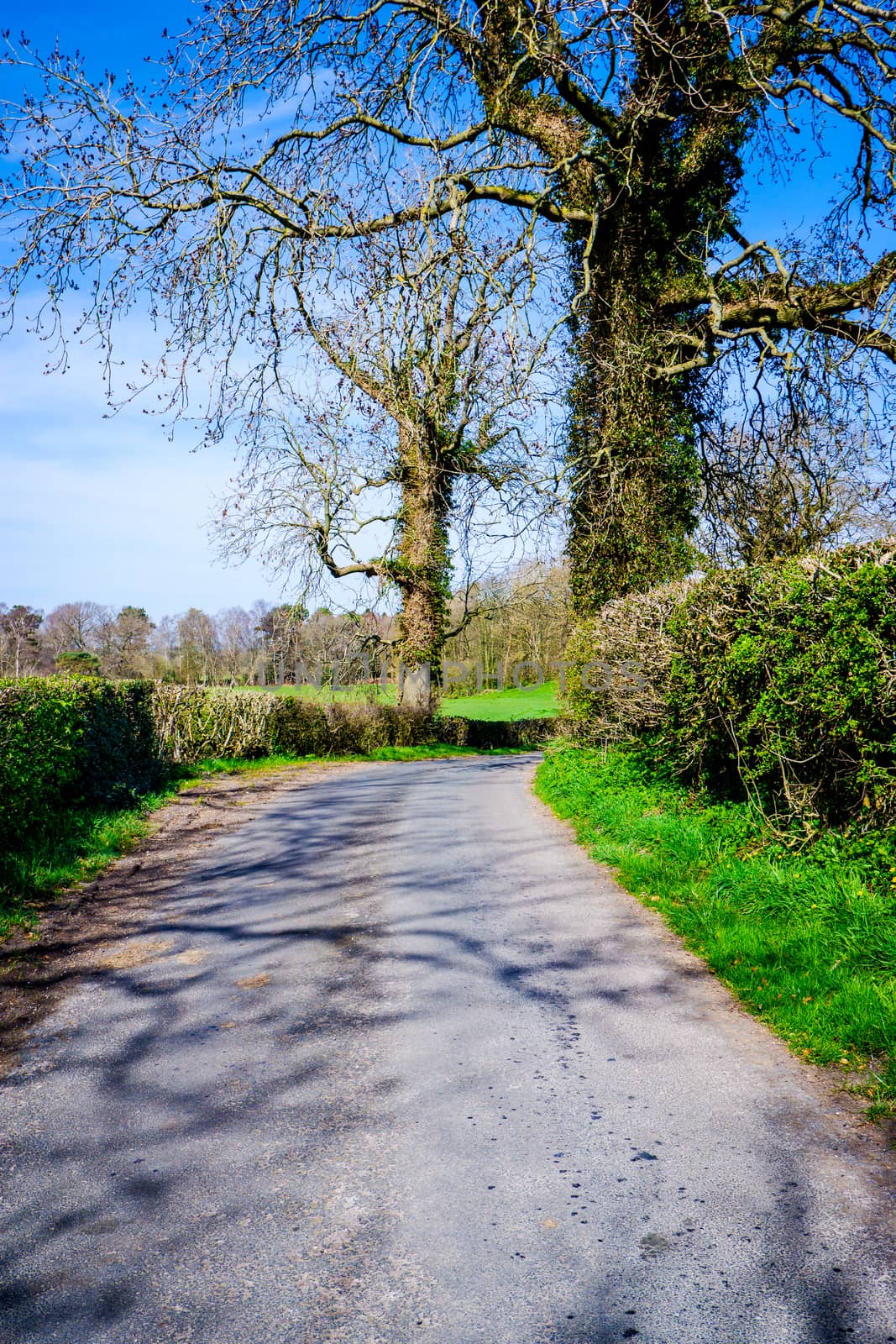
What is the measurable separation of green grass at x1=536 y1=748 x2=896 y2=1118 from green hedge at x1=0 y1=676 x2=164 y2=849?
5.22 m

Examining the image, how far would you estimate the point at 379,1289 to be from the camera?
246 centimetres

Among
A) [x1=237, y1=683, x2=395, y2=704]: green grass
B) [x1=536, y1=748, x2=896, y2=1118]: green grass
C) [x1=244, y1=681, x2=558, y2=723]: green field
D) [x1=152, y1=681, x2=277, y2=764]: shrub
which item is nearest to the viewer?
[x1=536, y1=748, x2=896, y2=1118]: green grass

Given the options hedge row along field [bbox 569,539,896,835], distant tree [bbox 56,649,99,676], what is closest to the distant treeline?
distant tree [bbox 56,649,99,676]

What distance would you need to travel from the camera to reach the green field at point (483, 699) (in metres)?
22.4

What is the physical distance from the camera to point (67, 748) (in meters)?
8.61

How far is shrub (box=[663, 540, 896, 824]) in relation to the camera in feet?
18.4

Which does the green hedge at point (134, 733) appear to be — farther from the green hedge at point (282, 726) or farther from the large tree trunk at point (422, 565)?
the large tree trunk at point (422, 565)

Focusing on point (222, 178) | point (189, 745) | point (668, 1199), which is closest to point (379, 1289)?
point (668, 1199)

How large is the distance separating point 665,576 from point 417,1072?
362 inches

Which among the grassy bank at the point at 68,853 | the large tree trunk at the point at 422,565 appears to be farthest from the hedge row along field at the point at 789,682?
the large tree trunk at the point at 422,565

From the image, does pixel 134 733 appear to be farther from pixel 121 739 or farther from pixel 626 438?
pixel 626 438

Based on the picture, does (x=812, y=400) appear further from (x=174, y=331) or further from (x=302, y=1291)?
(x=302, y=1291)

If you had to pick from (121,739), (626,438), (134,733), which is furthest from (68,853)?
(626,438)

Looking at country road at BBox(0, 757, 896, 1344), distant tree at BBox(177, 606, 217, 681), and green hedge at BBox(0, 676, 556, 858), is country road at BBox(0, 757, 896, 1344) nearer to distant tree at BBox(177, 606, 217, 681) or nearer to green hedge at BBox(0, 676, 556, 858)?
green hedge at BBox(0, 676, 556, 858)
